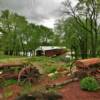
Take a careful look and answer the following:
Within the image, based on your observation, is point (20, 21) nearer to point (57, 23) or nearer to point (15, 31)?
point (15, 31)

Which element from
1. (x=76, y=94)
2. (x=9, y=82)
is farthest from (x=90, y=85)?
(x=9, y=82)

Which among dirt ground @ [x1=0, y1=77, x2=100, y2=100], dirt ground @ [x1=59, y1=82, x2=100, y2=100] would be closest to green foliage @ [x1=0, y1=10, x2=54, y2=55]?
dirt ground @ [x1=0, y1=77, x2=100, y2=100]

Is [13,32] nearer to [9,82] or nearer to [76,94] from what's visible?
[9,82]

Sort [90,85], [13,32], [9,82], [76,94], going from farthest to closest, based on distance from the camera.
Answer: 1. [13,32]
2. [9,82]
3. [90,85]
4. [76,94]

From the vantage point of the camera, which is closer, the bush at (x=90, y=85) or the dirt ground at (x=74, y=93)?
the dirt ground at (x=74, y=93)

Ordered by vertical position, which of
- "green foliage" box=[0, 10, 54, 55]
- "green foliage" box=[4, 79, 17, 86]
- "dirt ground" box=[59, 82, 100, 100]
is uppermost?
"green foliage" box=[0, 10, 54, 55]

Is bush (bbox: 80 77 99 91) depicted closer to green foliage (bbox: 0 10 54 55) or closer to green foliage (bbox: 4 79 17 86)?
green foliage (bbox: 4 79 17 86)

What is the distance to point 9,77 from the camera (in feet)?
42.5

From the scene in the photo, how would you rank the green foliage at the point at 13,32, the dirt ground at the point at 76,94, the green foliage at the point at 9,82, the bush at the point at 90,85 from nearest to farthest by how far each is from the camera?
the dirt ground at the point at 76,94, the bush at the point at 90,85, the green foliage at the point at 9,82, the green foliage at the point at 13,32

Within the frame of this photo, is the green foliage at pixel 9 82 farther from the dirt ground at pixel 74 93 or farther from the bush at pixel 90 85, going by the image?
the bush at pixel 90 85

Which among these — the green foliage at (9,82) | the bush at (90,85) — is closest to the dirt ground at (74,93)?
the bush at (90,85)

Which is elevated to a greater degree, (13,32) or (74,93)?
(13,32)

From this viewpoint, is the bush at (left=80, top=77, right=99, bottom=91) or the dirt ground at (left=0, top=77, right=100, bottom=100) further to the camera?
the bush at (left=80, top=77, right=99, bottom=91)

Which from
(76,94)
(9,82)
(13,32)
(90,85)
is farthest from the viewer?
(13,32)
